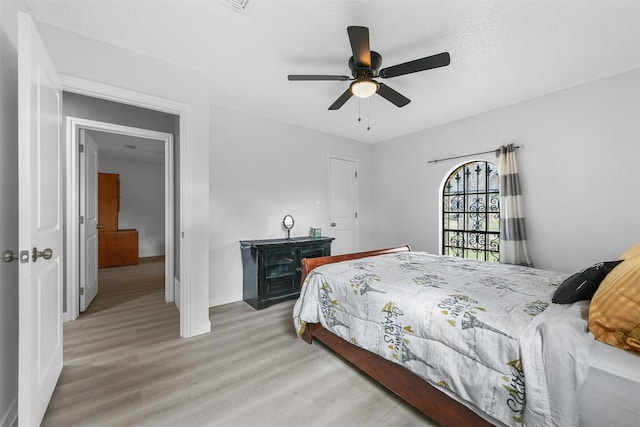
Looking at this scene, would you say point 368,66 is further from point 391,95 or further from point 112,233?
point 112,233

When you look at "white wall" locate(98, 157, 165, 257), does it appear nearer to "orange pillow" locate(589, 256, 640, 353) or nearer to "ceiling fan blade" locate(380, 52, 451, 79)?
"ceiling fan blade" locate(380, 52, 451, 79)

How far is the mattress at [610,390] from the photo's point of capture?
0.91 meters

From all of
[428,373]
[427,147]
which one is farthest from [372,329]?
[427,147]

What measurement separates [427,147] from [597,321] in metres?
3.53

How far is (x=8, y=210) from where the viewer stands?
1503mm

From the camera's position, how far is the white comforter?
3.41 feet

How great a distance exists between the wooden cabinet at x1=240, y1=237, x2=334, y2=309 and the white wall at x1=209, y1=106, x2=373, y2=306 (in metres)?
0.22

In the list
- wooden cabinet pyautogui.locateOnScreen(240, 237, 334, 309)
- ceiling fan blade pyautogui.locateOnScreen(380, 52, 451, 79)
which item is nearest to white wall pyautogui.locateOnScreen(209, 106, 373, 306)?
wooden cabinet pyautogui.locateOnScreen(240, 237, 334, 309)

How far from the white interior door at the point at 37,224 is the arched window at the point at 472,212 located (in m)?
4.37

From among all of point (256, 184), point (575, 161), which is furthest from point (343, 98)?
point (575, 161)

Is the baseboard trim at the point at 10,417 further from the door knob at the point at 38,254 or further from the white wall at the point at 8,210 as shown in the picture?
the door knob at the point at 38,254

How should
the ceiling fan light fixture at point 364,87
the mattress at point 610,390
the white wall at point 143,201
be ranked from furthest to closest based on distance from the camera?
the white wall at point 143,201 → the ceiling fan light fixture at point 364,87 → the mattress at point 610,390

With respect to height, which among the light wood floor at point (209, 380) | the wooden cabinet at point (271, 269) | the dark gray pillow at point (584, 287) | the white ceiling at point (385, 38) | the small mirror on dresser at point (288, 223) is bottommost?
the light wood floor at point (209, 380)

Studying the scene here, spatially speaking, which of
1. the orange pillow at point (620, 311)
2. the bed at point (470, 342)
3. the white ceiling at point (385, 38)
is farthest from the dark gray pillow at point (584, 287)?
the white ceiling at point (385, 38)
